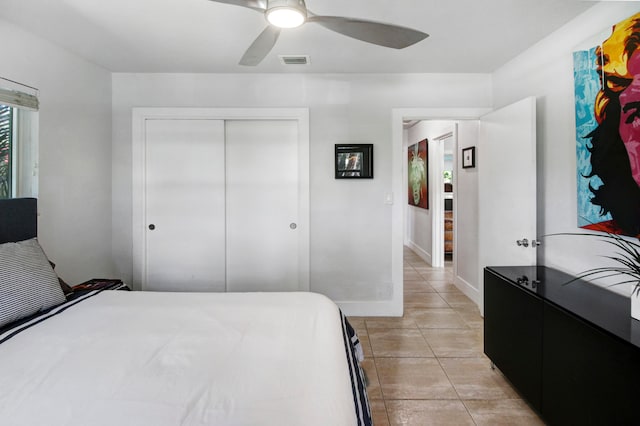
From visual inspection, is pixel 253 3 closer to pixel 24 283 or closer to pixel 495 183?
pixel 24 283

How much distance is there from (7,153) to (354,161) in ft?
8.74

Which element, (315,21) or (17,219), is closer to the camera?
(315,21)

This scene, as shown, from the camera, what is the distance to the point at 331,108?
3.17m

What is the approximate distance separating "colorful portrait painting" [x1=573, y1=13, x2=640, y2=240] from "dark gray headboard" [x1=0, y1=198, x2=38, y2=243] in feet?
11.4

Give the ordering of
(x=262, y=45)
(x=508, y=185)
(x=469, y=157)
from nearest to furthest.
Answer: (x=262, y=45) < (x=508, y=185) < (x=469, y=157)

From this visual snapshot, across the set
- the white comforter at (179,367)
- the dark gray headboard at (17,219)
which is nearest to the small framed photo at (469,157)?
the white comforter at (179,367)

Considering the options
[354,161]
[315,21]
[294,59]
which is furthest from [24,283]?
[354,161]

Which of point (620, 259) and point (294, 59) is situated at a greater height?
point (294, 59)

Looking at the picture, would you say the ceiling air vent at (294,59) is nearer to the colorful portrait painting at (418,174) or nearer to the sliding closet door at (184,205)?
the sliding closet door at (184,205)

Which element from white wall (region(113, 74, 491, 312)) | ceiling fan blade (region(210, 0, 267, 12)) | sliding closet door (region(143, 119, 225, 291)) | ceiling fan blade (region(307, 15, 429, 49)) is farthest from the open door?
sliding closet door (region(143, 119, 225, 291))

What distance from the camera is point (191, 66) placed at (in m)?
2.97

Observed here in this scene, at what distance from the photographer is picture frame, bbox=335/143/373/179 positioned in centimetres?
315

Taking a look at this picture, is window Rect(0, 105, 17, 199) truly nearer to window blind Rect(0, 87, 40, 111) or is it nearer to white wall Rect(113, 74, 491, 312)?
window blind Rect(0, 87, 40, 111)

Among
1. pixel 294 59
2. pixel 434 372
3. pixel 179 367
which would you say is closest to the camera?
pixel 179 367
